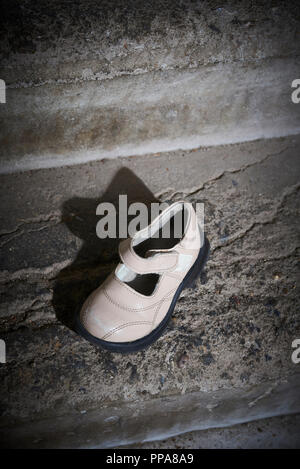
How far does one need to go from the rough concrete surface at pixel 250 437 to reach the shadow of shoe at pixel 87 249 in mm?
977

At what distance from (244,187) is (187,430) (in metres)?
1.39

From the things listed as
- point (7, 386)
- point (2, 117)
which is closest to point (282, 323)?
point (7, 386)

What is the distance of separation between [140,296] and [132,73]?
44.5 inches

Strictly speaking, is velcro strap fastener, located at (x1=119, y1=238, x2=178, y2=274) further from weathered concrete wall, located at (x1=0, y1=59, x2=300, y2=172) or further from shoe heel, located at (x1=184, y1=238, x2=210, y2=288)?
weathered concrete wall, located at (x1=0, y1=59, x2=300, y2=172)

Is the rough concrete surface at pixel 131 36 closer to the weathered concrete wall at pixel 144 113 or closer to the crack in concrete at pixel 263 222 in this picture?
the weathered concrete wall at pixel 144 113

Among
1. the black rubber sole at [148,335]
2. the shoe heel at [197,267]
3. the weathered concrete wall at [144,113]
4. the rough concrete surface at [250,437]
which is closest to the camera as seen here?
the black rubber sole at [148,335]

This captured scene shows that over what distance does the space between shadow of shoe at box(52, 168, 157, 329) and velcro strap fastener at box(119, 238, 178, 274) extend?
0.36 m

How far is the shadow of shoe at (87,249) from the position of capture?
5.06ft

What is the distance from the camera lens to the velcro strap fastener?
4.03 ft

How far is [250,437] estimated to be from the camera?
188cm

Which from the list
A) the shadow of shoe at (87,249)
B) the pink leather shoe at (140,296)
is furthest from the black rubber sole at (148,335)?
the shadow of shoe at (87,249)

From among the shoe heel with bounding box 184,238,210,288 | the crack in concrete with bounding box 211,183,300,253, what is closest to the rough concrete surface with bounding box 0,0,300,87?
the crack in concrete with bounding box 211,183,300,253

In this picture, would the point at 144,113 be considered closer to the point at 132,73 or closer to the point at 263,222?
the point at 132,73

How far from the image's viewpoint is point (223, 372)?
145 cm
